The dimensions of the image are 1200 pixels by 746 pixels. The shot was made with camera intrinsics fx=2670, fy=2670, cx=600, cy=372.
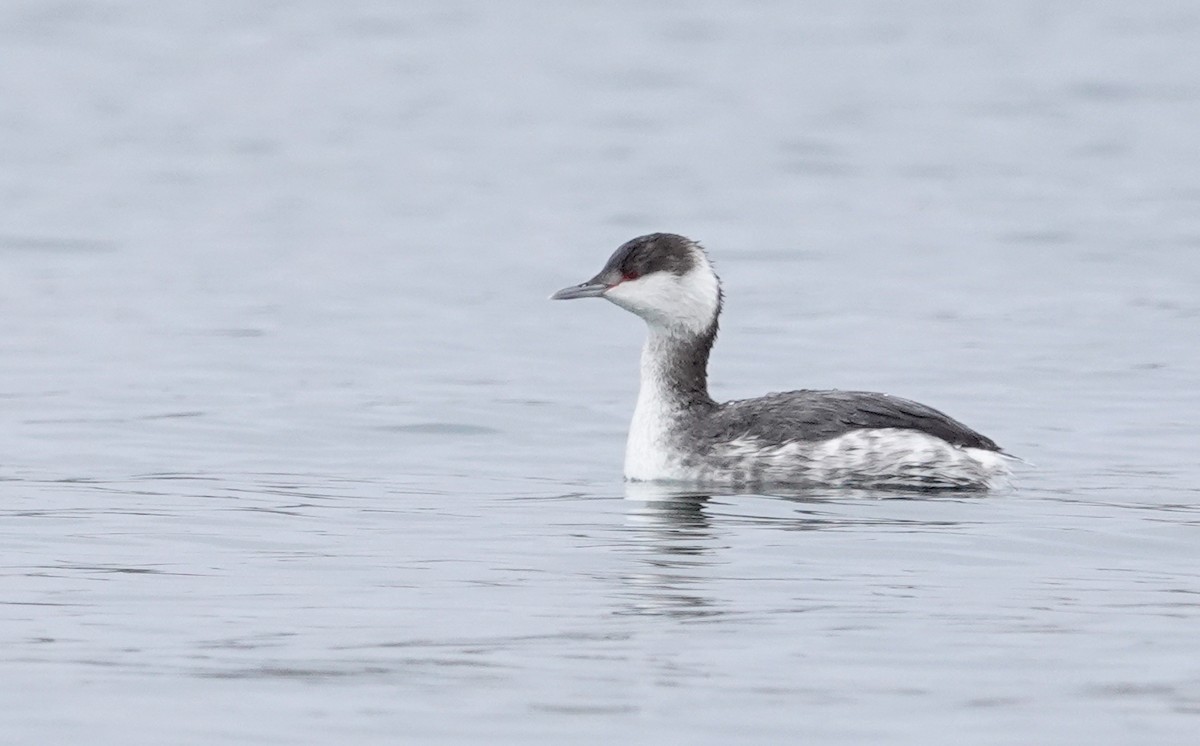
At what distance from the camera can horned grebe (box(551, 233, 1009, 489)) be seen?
41.8 ft

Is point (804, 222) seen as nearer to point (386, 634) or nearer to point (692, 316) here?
point (692, 316)

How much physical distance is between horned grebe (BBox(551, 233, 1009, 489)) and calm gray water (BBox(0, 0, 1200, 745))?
0.33m

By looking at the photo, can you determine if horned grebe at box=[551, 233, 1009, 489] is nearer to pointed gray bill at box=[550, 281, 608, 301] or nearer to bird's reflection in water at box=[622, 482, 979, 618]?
pointed gray bill at box=[550, 281, 608, 301]

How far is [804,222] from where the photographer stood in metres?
27.4

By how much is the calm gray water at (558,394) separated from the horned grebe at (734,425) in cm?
33

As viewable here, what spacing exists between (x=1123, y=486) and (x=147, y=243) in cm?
1406

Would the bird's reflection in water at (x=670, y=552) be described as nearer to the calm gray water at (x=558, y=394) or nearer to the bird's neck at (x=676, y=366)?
the calm gray water at (x=558, y=394)

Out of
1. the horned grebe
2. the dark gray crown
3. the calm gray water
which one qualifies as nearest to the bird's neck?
the horned grebe

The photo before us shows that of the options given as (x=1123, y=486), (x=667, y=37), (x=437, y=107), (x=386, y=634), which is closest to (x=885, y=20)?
(x=667, y=37)

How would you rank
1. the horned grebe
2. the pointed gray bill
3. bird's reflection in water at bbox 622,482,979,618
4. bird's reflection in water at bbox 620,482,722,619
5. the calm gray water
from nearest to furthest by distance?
the calm gray water, bird's reflection in water at bbox 620,482,722,619, bird's reflection in water at bbox 622,482,979,618, the horned grebe, the pointed gray bill

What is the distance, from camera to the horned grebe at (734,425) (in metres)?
12.7

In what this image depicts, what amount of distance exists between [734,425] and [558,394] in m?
3.80

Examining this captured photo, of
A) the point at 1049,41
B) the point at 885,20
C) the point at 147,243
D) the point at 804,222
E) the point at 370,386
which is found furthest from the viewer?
the point at 885,20

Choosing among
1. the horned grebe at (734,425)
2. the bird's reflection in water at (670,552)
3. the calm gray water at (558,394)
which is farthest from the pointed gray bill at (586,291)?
the bird's reflection in water at (670,552)
